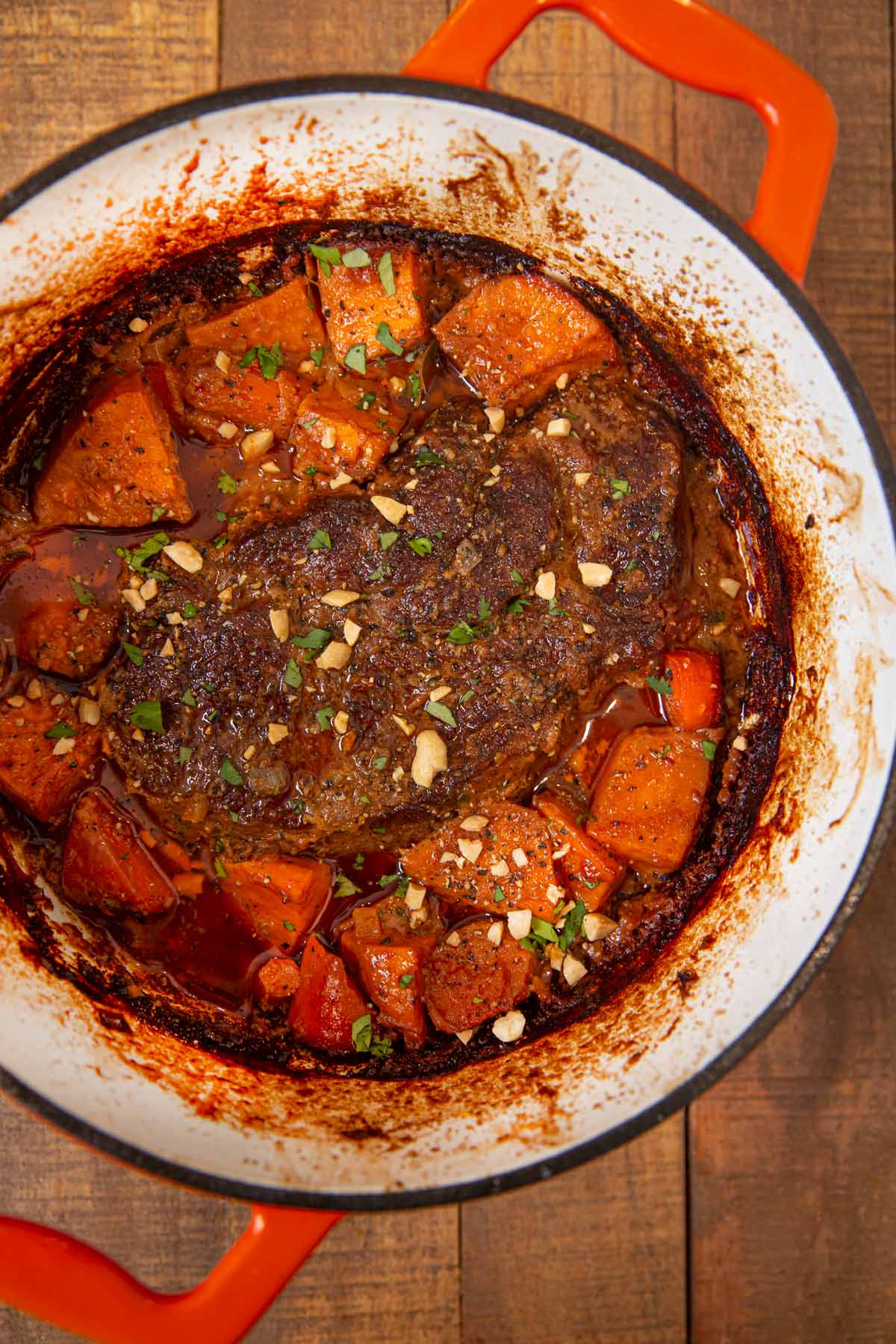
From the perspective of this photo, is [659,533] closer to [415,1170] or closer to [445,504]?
[445,504]

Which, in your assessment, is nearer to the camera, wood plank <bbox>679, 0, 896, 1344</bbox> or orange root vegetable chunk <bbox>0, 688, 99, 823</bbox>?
orange root vegetable chunk <bbox>0, 688, 99, 823</bbox>

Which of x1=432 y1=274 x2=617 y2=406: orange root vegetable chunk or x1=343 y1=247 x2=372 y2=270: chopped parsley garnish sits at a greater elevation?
x1=343 y1=247 x2=372 y2=270: chopped parsley garnish

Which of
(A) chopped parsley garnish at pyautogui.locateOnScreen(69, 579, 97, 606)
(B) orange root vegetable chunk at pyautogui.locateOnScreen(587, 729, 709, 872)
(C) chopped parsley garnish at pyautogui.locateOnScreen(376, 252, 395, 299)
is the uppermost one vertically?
(C) chopped parsley garnish at pyautogui.locateOnScreen(376, 252, 395, 299)

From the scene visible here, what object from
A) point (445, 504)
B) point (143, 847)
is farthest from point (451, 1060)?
point (445, 504)

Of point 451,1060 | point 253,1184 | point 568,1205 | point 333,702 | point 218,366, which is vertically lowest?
point 568,1205

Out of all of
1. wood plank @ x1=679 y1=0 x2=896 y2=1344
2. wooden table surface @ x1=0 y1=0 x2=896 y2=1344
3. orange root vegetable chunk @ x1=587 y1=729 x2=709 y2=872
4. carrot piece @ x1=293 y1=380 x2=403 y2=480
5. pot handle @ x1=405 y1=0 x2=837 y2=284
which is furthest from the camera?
wood plank @ x1=679 y1=0 x2=896 y2=1344

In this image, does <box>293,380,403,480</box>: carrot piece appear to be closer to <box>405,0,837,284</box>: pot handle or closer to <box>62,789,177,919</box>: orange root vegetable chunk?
<box>405,0,837,284</box>: pot handle

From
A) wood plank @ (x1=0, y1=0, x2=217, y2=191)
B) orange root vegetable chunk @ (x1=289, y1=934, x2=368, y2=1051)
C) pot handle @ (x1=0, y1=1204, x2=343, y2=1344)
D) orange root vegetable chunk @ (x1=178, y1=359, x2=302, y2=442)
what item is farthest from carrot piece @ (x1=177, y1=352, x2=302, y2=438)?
pot handle @ (x1=0, y1=1204, x2=343, y2=1344)
